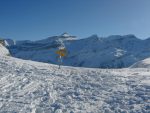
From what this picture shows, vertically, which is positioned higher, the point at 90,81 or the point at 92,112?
the point at 90,81

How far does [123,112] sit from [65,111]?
2.58 metres

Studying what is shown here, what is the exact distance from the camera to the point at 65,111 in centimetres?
1300

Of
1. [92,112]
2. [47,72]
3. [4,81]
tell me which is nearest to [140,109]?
[92,112]

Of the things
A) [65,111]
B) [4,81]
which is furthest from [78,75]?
[65,111]

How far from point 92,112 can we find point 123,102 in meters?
2.13

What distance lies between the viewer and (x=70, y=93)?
636 inches

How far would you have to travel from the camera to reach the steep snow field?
44.0ft

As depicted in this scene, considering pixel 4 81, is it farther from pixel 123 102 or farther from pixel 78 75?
pixel 123 102

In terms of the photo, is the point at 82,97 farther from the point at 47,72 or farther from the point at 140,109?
the point at 47,72

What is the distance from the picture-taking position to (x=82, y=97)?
15.3 m

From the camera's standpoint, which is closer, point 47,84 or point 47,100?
point 47,100

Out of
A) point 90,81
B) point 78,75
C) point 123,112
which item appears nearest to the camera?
point 123,112

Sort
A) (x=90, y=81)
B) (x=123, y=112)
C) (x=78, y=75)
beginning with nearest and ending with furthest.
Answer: (x=123, y=112) < (x=90, y=81) < (x=78, y=75)

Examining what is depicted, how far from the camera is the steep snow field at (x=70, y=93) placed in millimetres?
13406
